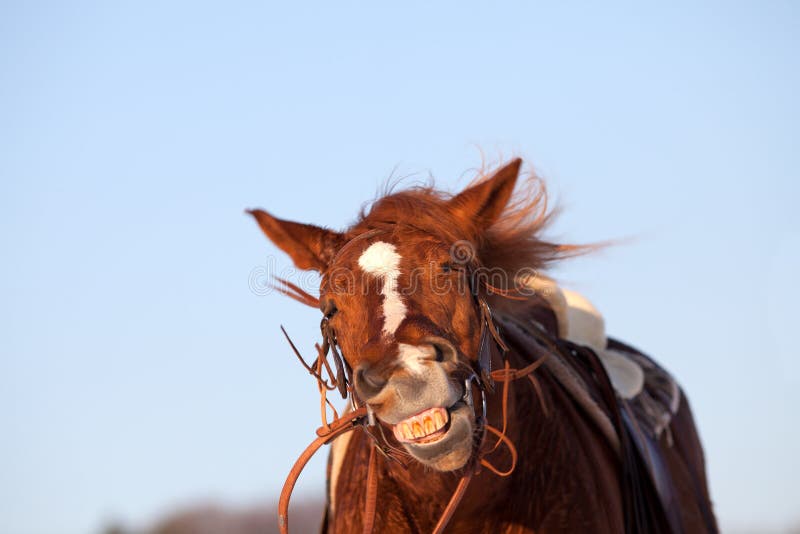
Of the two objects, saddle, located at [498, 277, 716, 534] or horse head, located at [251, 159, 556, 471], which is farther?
saddle, located at [498, 277, 716, 534]

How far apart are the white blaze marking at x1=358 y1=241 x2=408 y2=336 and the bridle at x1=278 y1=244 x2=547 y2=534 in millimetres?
174

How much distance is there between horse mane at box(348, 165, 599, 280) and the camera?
4.02 meters

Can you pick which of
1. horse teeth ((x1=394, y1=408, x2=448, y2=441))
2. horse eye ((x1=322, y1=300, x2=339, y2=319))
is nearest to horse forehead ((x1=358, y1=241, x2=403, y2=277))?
horse eye ((x1=322, y1=300, x2=339, y2=319))

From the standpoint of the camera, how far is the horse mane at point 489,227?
158 inches

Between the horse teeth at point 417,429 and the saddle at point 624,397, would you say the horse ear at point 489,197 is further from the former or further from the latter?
the horse teeth at point 417,429

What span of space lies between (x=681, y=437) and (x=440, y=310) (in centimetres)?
313

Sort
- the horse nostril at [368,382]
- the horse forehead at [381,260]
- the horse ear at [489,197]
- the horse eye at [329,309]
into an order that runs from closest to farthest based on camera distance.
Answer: the horse nostril at [368,382] → the horse forehead at [381,260] → the horse eye at [329,309] → the horse ear at [489,197]

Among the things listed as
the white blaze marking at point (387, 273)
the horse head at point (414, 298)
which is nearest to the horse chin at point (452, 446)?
the horse head at point (414, 298)

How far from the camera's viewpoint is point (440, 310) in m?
3.72

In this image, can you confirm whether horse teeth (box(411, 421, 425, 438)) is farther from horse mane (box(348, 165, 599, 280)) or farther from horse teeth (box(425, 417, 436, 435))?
horse mane (box(348, 165, 599, 280))

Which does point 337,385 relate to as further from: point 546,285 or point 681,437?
point 681,437

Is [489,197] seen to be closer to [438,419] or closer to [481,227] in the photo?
[481,227]

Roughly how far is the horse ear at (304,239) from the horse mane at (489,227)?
127 millimetres

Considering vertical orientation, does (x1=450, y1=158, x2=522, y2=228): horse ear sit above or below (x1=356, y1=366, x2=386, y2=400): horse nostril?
above
